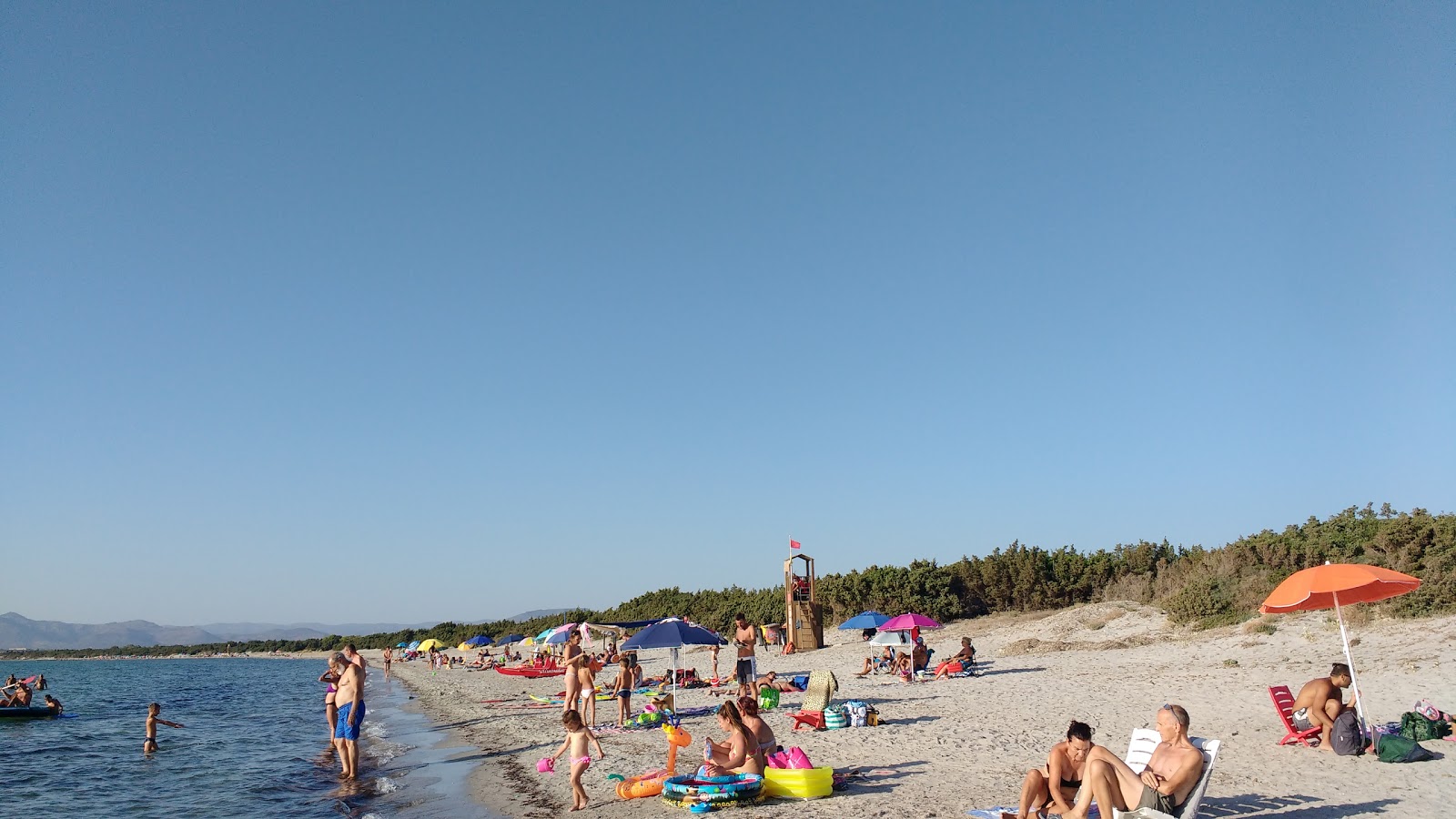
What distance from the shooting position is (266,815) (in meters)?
11.7

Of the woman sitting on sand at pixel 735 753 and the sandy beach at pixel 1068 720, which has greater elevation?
the woman sitting on sand at pixel 735 753

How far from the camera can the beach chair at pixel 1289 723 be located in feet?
31.8

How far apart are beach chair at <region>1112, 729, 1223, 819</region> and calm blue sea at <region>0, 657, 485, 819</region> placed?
7.43m

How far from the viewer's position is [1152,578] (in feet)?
96.3

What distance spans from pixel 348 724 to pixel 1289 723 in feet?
40.5

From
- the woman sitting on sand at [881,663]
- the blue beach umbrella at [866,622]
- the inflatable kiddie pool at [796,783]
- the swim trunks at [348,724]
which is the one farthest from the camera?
the blue beach umbrella at [866,622]

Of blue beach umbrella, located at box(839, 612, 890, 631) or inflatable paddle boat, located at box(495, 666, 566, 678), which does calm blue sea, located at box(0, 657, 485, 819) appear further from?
blue beach umbrella, located at box(839, 612, 890, 631)

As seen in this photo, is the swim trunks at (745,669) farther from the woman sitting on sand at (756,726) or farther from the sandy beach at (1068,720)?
the woman sitting on sand at (756,726)

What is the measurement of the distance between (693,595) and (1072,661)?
36.5 meters

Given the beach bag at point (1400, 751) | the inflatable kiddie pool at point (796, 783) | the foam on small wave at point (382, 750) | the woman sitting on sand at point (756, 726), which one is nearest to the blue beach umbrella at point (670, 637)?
the foam on small wave at point (382, 750)

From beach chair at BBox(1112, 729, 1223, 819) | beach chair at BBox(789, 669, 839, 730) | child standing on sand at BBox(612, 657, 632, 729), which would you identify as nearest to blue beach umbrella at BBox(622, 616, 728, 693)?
child standing on sand at BBox(612, 657, 632, 729)

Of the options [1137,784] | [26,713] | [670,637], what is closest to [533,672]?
[26,713]

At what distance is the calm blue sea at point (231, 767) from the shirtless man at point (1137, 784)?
7.23 m

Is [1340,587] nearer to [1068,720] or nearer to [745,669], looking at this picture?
[1068,720]
